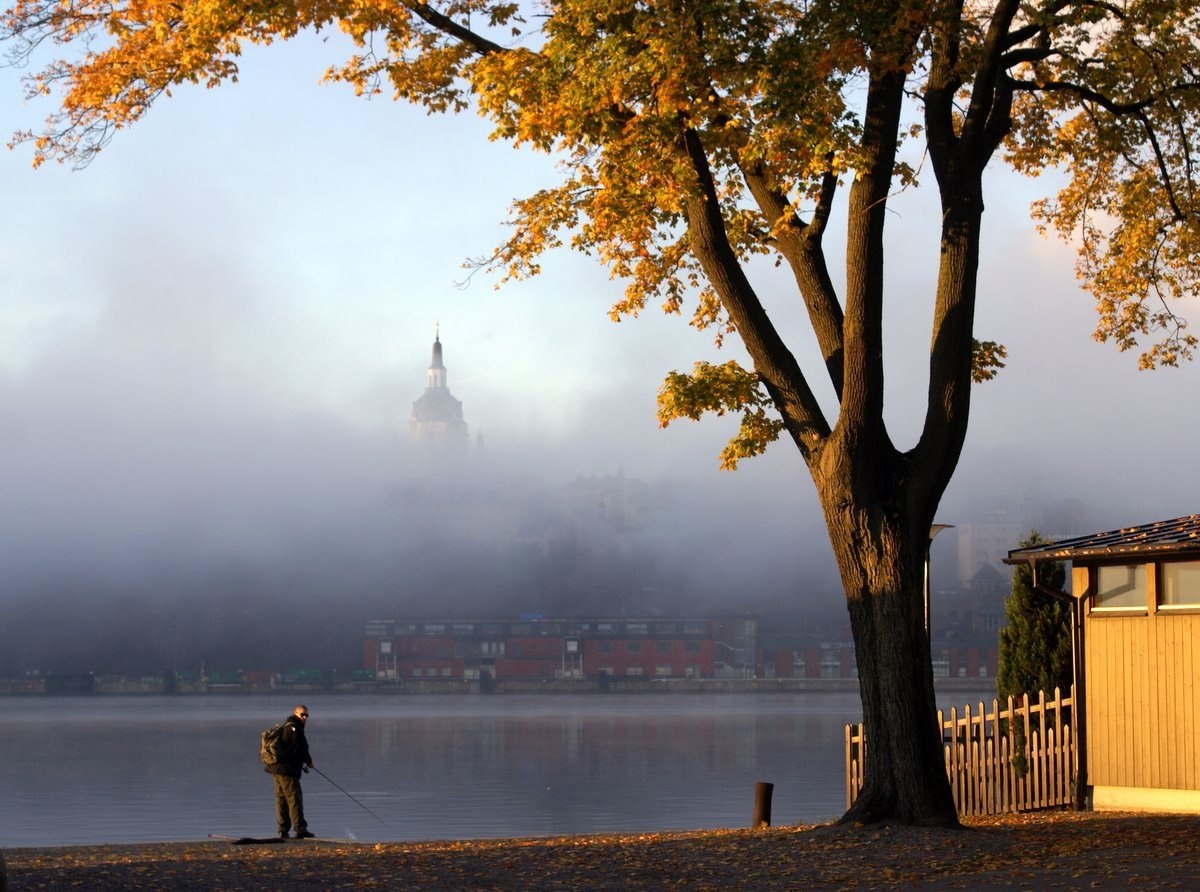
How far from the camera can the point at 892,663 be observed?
1673 centimetres

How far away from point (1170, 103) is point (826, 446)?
619 centimetres

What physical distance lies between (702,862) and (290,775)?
7.66m

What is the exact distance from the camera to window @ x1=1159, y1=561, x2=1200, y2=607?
747 inches

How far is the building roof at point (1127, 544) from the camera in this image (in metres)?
18.8

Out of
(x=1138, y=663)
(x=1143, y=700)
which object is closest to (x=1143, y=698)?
(x=1143, y=700)

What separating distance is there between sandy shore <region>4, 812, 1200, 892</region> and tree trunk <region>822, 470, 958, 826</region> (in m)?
0.45

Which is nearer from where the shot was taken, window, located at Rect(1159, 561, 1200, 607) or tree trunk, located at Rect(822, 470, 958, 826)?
tree trunk, located at Rect(822, 470, 958, 826)

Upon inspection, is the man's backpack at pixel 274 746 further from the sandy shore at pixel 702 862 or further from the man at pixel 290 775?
the sandy shore at pixel 702 862

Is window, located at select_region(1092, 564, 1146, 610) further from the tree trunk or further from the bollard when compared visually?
the bollard

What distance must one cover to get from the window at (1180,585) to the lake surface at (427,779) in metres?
18.3

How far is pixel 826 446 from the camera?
1714cm

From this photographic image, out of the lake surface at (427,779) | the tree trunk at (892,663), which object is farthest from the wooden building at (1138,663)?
the lake surface at (427,779)

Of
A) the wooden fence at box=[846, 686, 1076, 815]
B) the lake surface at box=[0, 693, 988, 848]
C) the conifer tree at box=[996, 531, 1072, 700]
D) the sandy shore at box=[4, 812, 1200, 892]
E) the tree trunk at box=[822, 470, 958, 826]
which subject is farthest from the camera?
the lake surface at box=[0, 693, 988, 848]

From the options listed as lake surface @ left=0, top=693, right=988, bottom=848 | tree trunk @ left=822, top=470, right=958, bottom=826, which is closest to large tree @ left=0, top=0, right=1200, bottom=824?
tree trunk @ left=822, top=470, right=958, bottom=826
